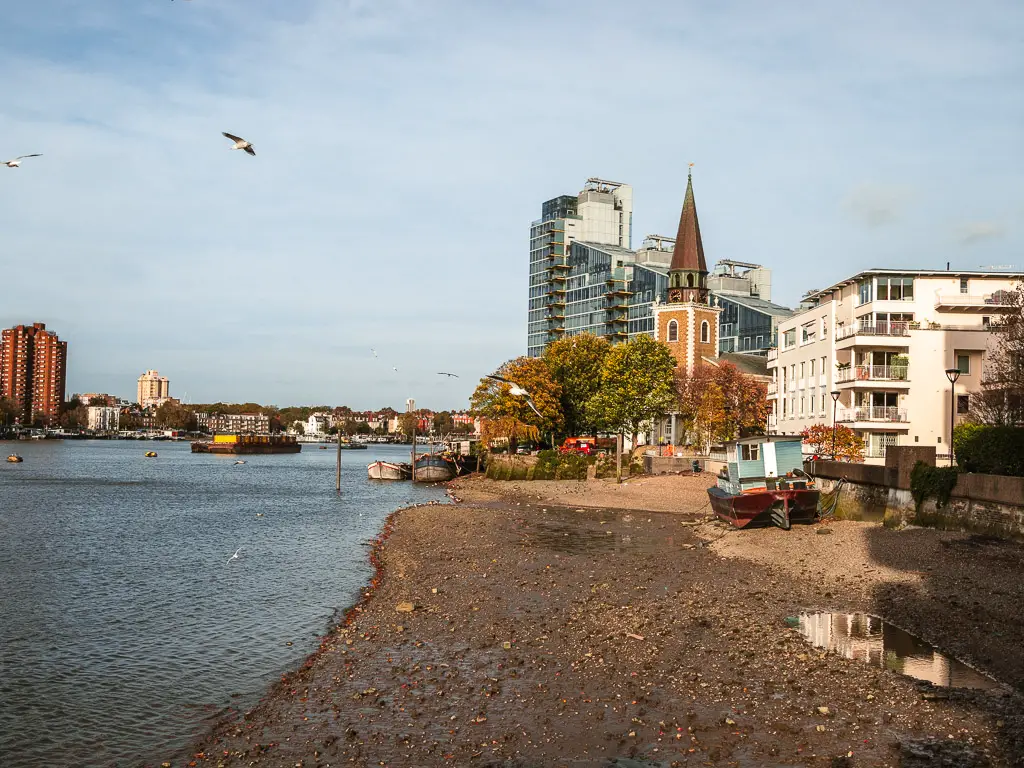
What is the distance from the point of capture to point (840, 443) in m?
59.5

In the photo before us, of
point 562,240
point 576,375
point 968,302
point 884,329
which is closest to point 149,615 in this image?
point 884,329

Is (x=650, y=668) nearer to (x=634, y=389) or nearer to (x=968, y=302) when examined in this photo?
(x=968, y=302)

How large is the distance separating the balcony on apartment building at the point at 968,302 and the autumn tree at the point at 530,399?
47797 millimetres

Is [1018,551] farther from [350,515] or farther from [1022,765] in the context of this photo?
[350,515]

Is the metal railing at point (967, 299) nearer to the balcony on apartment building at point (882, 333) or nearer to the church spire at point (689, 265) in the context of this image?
the balcony on apartment building at point (882, 333)

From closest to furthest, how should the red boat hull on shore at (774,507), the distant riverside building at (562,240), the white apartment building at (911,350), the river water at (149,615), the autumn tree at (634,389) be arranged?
the river water at (149,615) → the red boat hull on shore at (774,507) → the white apartment building at (911,350) → the autumn tree at (634,389) → the distant riverside building at (562,240)

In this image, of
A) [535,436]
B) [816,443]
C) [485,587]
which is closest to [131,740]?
[485,587]

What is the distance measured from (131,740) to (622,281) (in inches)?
6555

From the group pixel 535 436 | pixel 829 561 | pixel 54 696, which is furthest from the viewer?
pixel 535 436

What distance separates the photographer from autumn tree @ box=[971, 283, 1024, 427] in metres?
45.7

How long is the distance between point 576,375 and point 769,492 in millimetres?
67554

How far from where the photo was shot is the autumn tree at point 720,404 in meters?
98.1

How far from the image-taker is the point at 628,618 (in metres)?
23.4

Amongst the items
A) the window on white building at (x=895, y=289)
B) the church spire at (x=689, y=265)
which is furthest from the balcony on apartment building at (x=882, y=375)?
the church spire at (x=689, y=265)
